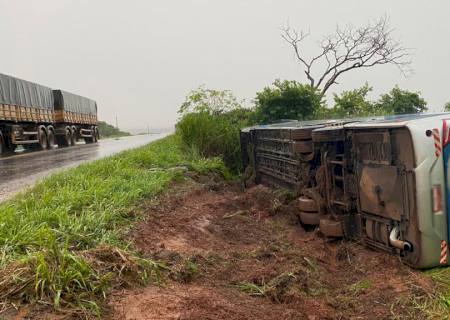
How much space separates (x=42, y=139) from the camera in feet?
71.5

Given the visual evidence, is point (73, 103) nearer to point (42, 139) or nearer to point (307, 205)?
point (42, 139)

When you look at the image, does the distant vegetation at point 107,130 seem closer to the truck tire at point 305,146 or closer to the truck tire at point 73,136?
the truck tire at point 73,136

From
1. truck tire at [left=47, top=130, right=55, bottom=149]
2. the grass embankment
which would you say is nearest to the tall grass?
the grass embankment

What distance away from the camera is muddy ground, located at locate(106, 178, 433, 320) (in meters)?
3.19

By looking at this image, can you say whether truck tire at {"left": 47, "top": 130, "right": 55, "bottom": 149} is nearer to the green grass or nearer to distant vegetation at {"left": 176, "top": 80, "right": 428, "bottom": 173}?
distant vegetation at {"left": 176, "top": 80, "right": 428, "bottom": 173}

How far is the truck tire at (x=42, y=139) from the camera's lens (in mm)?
21389

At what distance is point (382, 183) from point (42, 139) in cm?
2007

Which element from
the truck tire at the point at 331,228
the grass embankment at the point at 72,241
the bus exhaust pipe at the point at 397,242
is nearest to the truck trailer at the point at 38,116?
the grass embankment at the point at 72,241

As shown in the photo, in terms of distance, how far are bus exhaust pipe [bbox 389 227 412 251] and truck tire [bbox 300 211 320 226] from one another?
1647mm

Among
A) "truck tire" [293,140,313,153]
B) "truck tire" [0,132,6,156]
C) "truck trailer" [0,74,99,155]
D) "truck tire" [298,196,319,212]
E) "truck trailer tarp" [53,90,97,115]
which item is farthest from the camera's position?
"truck trailer tarp" [53,90,97,115]

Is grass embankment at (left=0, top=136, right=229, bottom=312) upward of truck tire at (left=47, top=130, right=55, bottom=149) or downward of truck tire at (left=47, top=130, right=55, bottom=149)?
downward

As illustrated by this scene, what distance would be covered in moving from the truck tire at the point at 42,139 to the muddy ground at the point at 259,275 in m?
16.5

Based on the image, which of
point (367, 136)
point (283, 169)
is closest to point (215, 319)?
Result: point (367, 136)

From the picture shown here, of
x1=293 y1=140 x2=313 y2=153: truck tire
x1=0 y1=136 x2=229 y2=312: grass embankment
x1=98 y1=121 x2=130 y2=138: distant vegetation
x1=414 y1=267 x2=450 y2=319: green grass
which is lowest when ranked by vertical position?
x1=414 y1=267 x2=450 y2=319: green grass
